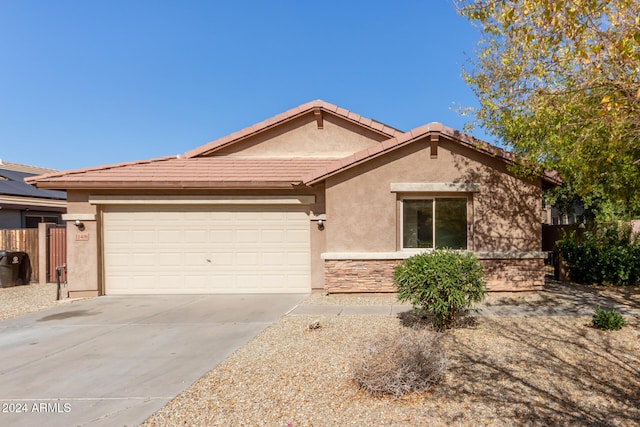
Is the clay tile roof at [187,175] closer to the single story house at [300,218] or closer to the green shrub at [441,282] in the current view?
the single story house at [300,218]

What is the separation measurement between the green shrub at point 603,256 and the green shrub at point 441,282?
6757mm

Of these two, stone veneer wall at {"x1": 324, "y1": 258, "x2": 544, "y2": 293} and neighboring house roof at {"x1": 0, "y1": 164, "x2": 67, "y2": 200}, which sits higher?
neighboring house roof at {"x1": 0, "y1": 164, "x2": 67, "y2": 200}

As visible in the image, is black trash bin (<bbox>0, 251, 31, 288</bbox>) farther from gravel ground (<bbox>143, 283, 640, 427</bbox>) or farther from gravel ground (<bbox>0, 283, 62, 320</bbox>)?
gravel ground (<bbox>143, 283, 640, 427</bbox>)

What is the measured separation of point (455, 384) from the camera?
4.45 meters

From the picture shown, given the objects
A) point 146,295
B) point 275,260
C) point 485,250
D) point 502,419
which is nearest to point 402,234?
point 485,250

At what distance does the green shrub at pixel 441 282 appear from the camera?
20.0ft

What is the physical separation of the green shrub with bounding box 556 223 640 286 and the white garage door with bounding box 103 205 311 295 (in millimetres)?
8255

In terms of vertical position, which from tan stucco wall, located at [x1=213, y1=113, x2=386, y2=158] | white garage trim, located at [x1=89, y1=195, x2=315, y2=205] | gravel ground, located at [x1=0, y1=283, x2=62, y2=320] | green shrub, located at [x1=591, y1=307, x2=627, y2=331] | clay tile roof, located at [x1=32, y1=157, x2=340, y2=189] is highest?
tan stucco wall, located at [x1=213, y1=113, x2=386, y2=158]

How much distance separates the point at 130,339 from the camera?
21.9ft

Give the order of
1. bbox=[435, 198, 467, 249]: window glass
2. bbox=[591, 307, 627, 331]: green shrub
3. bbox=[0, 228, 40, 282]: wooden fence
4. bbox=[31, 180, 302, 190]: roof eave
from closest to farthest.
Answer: bbox=[591, 307, 627, 331]: green shrub < bbox=[435, 198, 467, 249]: window glass < bbox=[31, 180, 302, 190]: roof eave < bbox=[0, 228, 40, 282]: wooden fence

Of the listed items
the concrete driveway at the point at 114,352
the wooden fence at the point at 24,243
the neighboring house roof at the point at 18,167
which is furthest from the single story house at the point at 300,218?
the neighboring house roof at the point at 18,167

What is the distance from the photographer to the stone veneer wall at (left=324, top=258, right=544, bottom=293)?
9664mm

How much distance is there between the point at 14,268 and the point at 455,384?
14.7 m

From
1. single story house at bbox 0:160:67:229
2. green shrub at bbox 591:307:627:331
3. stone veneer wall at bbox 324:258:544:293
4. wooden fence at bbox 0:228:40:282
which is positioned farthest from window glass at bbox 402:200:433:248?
single story house at bbox 0:160:67:229
